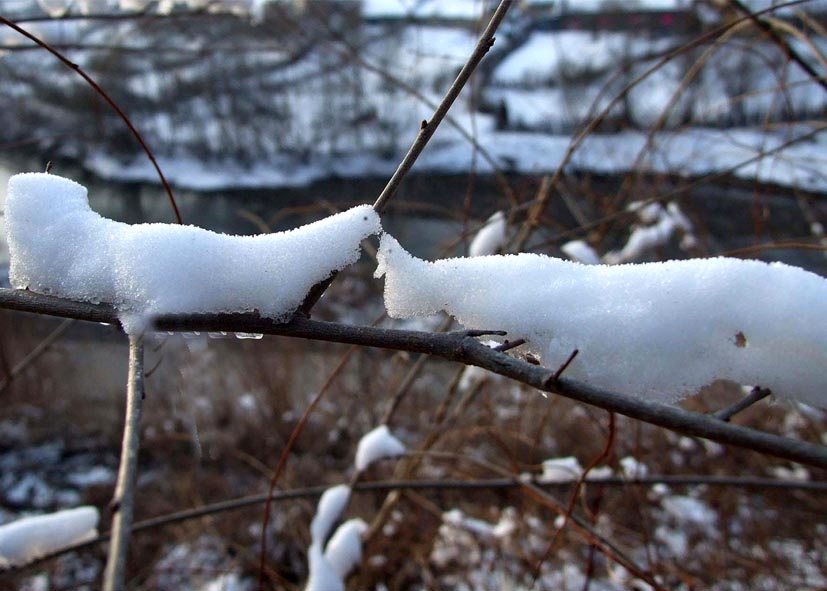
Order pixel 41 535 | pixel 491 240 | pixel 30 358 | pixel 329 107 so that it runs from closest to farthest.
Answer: pixel 41 535 < pixel 30 358 < pixel 491 240 < pixel 329 107

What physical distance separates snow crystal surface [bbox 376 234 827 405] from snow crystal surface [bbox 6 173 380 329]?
122mm

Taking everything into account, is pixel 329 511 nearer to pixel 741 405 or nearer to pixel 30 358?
pixel 30 358

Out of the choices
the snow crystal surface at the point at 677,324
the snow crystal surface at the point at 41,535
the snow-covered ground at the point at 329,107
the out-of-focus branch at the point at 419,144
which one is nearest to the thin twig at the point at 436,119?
the out-of-focus branch at the point at 419,144

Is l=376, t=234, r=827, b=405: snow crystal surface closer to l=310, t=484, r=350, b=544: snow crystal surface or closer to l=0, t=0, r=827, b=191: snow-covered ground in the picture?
l=310, t=484, r=350, b=544: snow crystal surface

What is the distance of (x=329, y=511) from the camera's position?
1078 millimetres

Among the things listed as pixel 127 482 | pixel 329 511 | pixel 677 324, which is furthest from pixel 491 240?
pixel 127 482

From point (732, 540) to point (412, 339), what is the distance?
248 cm

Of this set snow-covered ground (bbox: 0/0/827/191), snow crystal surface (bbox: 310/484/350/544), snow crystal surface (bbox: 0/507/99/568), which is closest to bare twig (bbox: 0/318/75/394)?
snow crystal surface (bbox: 0/507/99/568)

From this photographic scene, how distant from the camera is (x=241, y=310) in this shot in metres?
0.45

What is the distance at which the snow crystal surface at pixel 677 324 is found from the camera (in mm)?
433

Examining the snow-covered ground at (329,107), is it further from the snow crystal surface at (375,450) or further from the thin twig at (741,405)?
the thin twig at (741,405)

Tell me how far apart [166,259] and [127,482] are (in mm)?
161

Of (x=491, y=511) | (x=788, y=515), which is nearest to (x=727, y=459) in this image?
(x=788, y=515)

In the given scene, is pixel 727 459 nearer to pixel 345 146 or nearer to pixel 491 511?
pixel 491 511
